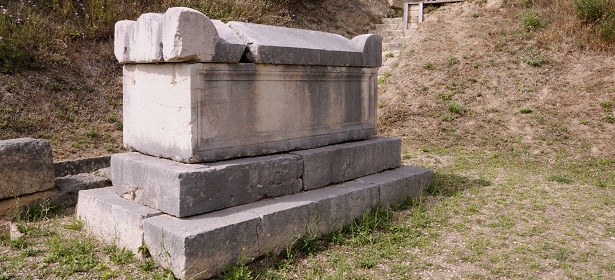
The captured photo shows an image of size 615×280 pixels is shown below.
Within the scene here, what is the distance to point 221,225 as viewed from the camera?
350 centimetres

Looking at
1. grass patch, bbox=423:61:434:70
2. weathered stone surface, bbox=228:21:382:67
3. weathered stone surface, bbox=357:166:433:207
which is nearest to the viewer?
weathered stone surface, bbox=228:21:382:67

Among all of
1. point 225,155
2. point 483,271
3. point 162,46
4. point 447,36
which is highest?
point 447,36

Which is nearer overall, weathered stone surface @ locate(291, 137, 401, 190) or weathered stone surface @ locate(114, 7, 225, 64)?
weathered stone surface @ locate(114, 7, 225, 64)

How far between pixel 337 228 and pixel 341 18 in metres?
10.3

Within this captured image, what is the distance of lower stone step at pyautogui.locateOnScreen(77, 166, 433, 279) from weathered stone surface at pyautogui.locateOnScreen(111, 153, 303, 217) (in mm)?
73

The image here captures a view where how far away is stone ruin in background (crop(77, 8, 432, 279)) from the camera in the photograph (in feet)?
11.9

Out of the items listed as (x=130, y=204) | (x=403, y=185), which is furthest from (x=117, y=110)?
(x=403, y=185)

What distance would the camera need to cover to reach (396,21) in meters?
14.2

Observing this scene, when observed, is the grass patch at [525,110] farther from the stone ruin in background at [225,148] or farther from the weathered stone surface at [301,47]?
the stone ruin in background at [225,148]

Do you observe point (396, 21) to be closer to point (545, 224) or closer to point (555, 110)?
point (555, 110)

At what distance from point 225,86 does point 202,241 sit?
131 cm

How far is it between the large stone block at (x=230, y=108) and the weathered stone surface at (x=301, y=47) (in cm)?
10

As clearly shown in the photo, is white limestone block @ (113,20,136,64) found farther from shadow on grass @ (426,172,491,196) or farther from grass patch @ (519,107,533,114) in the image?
grass patch @ (519,107,533,114)

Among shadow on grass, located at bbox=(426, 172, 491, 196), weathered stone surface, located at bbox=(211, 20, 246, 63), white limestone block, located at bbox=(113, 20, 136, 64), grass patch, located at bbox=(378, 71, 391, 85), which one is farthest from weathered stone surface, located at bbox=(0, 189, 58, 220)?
grass patch, located at bbox=(378, 71, 391, 85)
